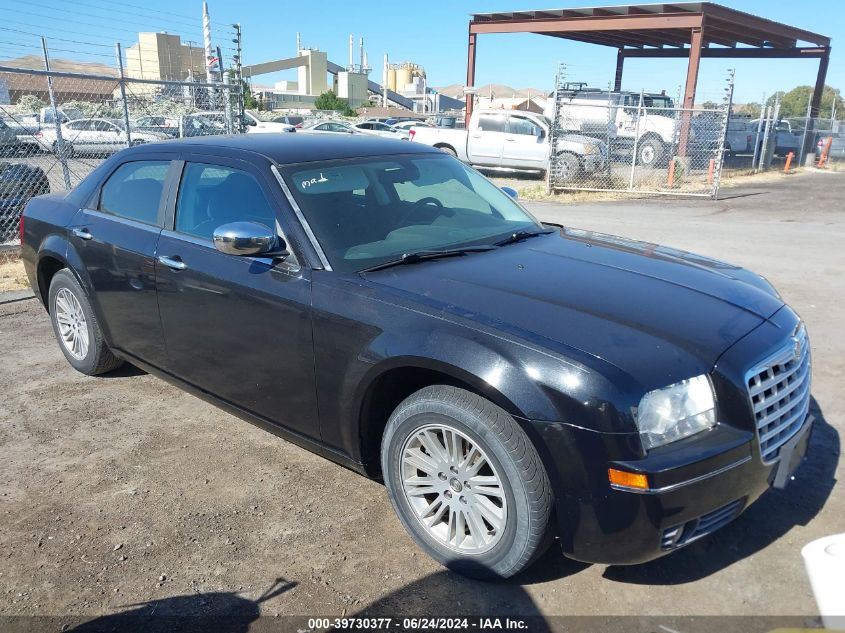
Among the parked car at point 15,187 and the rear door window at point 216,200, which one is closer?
the rear door window at point 216,200

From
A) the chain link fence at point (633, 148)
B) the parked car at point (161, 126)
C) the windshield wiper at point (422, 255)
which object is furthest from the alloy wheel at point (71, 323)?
the parked car at point (161, 126)

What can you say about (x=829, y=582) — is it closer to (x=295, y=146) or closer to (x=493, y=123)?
(x=295, y=146)

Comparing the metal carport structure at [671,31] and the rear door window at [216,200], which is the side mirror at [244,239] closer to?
the rear door window at [216,200]

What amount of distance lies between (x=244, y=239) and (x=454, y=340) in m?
1.18

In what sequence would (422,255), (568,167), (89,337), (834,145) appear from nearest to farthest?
(422,255) → (89,337) → (568,167) → (834,145)

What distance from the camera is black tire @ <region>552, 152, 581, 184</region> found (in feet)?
57.0

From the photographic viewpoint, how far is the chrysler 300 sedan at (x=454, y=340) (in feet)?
8.07

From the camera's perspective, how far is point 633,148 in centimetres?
1700

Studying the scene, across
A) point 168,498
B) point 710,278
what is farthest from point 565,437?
point 168,498

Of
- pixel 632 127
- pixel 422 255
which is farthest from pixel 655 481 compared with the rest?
pixel 632 127

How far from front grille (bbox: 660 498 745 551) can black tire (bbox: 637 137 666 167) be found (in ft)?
61.6

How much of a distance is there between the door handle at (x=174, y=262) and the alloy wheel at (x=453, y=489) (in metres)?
1.71

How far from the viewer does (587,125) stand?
2067cm

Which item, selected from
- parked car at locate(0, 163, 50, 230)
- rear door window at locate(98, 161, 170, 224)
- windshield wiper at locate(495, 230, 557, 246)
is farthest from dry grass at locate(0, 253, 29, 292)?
windshield wiper at locate(495, 230, 557, 246)
